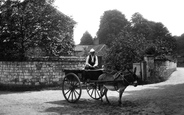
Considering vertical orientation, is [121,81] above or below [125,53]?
below

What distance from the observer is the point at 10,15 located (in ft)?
50.6

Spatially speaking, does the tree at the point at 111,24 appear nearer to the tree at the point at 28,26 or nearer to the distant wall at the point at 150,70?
the distant wall at the point at 150,70

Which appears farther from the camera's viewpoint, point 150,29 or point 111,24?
point 111,24

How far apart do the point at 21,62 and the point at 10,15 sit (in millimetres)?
3320

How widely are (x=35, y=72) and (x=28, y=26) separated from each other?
3.27 meters

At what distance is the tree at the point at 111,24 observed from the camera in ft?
177

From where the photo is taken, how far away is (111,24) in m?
54.4

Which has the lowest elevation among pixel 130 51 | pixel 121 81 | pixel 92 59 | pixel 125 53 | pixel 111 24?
pixel 121 81

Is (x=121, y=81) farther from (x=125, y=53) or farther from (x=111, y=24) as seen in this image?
(x=111, y=24)

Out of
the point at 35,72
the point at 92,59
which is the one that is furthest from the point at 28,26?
the point at 92,59

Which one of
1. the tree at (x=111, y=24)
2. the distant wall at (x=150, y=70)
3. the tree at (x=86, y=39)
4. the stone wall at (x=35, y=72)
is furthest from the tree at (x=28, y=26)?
the tree at (x=86, y=39)

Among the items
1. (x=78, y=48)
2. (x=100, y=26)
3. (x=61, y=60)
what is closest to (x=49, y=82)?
(x=61, y=60)

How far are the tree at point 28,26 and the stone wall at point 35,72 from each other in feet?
2.61

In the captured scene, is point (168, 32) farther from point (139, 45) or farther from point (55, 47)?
point (55, 47)
